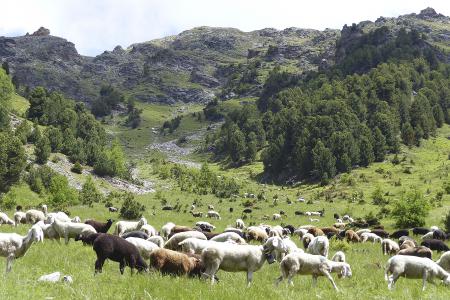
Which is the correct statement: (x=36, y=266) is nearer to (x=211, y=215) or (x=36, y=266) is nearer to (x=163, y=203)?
(x=211, y=215)

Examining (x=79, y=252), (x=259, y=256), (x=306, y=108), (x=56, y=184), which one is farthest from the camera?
(x=306, y=108)

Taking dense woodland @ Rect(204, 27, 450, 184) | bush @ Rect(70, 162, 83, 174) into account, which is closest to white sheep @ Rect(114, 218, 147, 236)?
bush @ Rect(70, 162, 83, 174)

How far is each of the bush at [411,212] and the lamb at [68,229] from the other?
4011cm

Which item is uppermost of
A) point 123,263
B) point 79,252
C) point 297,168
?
point 123,263

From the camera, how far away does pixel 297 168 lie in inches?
5271

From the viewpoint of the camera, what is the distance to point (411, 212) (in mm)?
54250

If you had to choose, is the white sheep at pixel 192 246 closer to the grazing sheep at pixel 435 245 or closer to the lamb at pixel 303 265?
the lamb at pixel 303 265

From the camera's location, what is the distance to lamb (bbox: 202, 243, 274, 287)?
1562cm

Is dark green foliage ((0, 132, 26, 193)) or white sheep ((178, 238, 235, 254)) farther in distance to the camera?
dark green foliage ((0, 132, 26, 193))

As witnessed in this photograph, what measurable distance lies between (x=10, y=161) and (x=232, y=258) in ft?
214

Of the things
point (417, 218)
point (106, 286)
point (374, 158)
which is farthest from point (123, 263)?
point (374, 158)

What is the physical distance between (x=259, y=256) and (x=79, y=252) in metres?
9.81

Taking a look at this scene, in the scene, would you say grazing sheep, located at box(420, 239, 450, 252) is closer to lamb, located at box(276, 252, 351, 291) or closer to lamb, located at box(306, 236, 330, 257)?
lamb, located at box(306, 236, 330, 257)

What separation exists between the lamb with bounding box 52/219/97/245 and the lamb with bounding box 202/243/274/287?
12.3 metres
